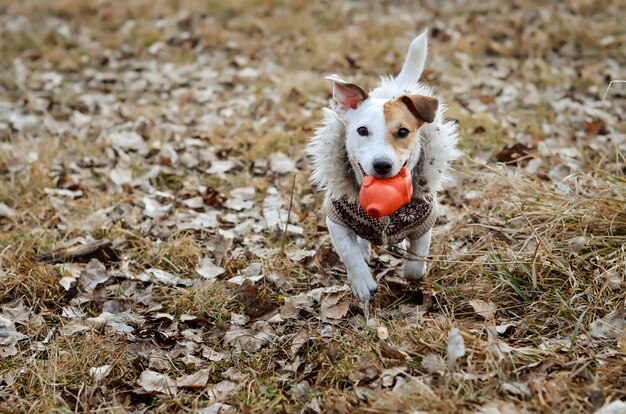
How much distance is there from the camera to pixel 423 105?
10.8 feet

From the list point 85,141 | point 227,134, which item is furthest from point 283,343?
point 85,141

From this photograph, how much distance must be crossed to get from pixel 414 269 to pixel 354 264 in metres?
0.35

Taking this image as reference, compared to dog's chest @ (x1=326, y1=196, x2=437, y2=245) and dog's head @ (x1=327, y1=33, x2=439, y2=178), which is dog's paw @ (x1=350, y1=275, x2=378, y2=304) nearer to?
dog's chest @ (x1=326, y1=196, x2=437, y2=245)

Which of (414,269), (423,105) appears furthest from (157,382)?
(423,105)

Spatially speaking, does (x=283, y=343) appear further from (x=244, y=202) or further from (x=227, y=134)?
(x=227, y=134)

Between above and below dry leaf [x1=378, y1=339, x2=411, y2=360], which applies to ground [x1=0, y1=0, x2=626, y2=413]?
below

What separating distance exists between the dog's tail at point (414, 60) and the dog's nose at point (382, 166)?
119 centimetres

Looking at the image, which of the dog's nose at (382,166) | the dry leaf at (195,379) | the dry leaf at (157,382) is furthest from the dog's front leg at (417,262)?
the dry leaf at (157,382)

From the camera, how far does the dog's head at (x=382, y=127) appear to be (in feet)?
10.4

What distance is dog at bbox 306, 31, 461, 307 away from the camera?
3328mm

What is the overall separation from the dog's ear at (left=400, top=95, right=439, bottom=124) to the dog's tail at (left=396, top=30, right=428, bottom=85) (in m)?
0.89

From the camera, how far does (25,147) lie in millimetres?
5785

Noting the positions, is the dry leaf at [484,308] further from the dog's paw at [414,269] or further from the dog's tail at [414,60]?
the dog's tail at [414,60]

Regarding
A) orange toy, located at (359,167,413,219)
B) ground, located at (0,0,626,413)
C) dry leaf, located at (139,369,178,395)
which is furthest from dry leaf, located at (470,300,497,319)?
dry leaf, located at (139,369,178,395)
